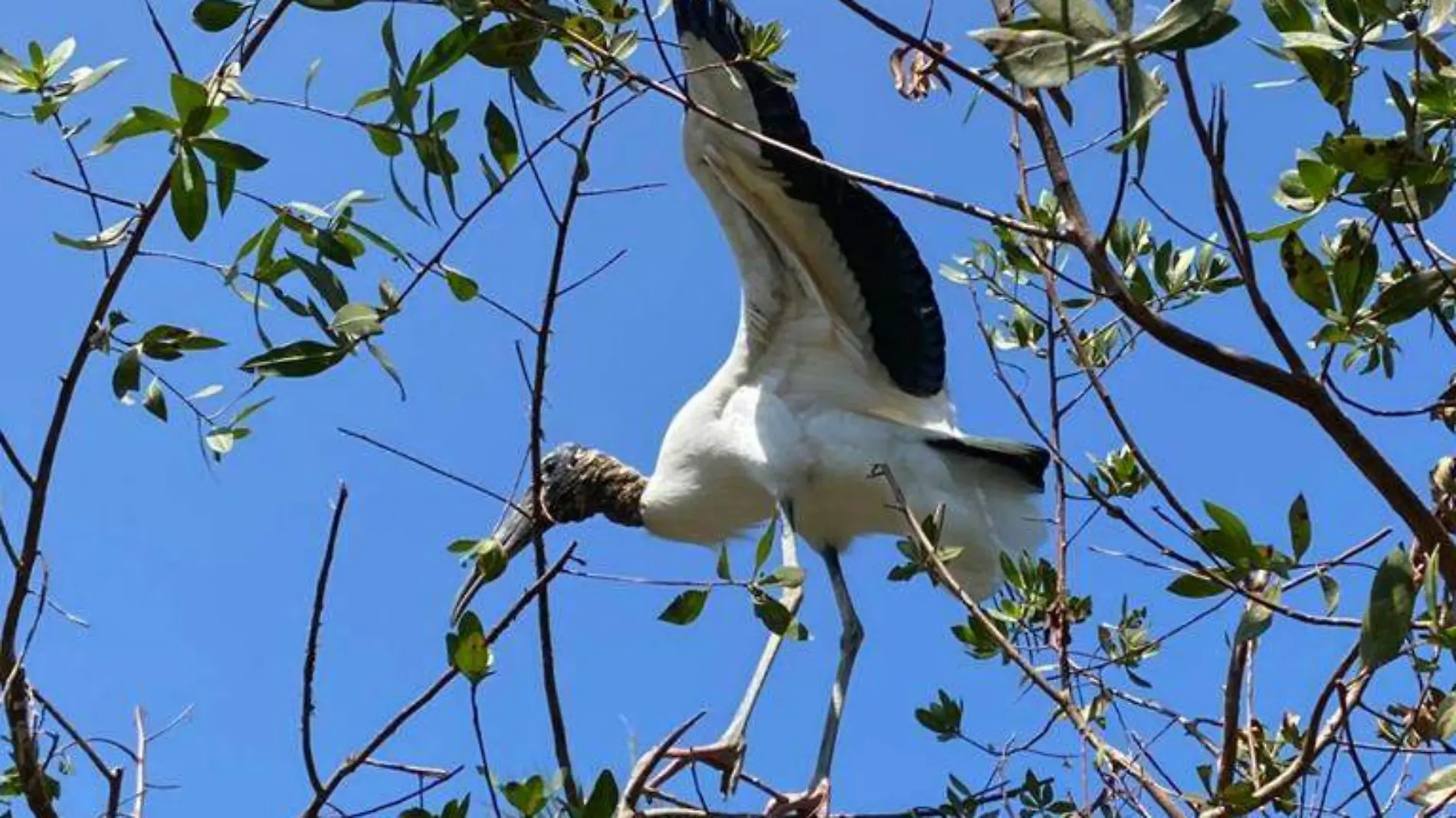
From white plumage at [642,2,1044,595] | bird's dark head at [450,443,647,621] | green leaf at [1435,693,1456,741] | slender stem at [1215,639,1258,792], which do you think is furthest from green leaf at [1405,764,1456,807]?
bird's dark head at [450,443,647,621]

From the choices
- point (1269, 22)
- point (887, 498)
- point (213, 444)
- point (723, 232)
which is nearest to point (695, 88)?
point (723, 232)

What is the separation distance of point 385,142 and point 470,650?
23.0 inches

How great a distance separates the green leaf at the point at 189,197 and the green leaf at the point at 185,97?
6 centimetres

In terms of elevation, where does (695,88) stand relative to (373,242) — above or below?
above

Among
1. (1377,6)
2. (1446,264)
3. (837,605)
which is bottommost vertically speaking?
(1377,6)

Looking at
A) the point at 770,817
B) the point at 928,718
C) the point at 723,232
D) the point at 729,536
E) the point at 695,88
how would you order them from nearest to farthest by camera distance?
the point at 770,817 < the point at 928,718 < the point at 695,88 < the point at 723,232 < the point at 729,536

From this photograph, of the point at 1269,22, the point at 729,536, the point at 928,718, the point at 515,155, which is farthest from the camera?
the point at 729,536

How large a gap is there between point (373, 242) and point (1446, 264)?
4.43ft

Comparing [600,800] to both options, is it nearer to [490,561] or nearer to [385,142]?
[490,561]

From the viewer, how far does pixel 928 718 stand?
12.4 ft

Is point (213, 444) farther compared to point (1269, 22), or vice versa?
point (213, 444)

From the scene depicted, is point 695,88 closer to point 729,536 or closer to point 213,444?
point 729,536

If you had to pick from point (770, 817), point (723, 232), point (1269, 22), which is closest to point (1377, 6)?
point (1269, 22)

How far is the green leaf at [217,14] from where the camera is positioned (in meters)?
2.21
